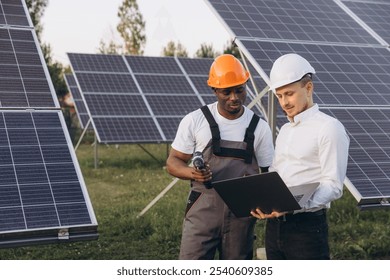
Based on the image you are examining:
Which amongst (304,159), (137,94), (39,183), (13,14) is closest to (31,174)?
(39,183)

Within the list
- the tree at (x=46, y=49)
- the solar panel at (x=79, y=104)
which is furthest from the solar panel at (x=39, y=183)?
the tree at (x=46, y=49)

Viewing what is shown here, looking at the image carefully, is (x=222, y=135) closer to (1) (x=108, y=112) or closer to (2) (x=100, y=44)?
(1) (x=108, y=112)

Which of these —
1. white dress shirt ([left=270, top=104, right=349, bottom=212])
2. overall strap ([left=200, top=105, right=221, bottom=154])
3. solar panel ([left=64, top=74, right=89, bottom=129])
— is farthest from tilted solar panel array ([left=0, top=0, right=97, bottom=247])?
solar panel ([left=64, top=74, right=89, bottom=129])

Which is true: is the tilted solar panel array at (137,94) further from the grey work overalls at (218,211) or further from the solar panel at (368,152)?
the grey work overalls at (218,211)

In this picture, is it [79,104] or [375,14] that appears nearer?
[375,14]

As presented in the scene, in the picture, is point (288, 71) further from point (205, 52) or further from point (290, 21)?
point (205, 52)

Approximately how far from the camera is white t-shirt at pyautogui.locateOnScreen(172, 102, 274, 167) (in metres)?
4.51

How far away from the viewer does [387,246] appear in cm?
796

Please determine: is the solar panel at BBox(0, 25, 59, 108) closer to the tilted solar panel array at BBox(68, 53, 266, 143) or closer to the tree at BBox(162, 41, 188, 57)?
the tilted solar panel array at BBox(68, 53, 266, 143)

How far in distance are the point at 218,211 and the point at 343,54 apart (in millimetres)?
4819

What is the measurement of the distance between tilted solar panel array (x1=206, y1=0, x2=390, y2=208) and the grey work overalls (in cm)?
184

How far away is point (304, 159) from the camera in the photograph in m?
3.85

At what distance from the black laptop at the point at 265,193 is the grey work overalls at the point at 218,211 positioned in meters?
0.45

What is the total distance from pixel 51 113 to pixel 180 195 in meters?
6.28
